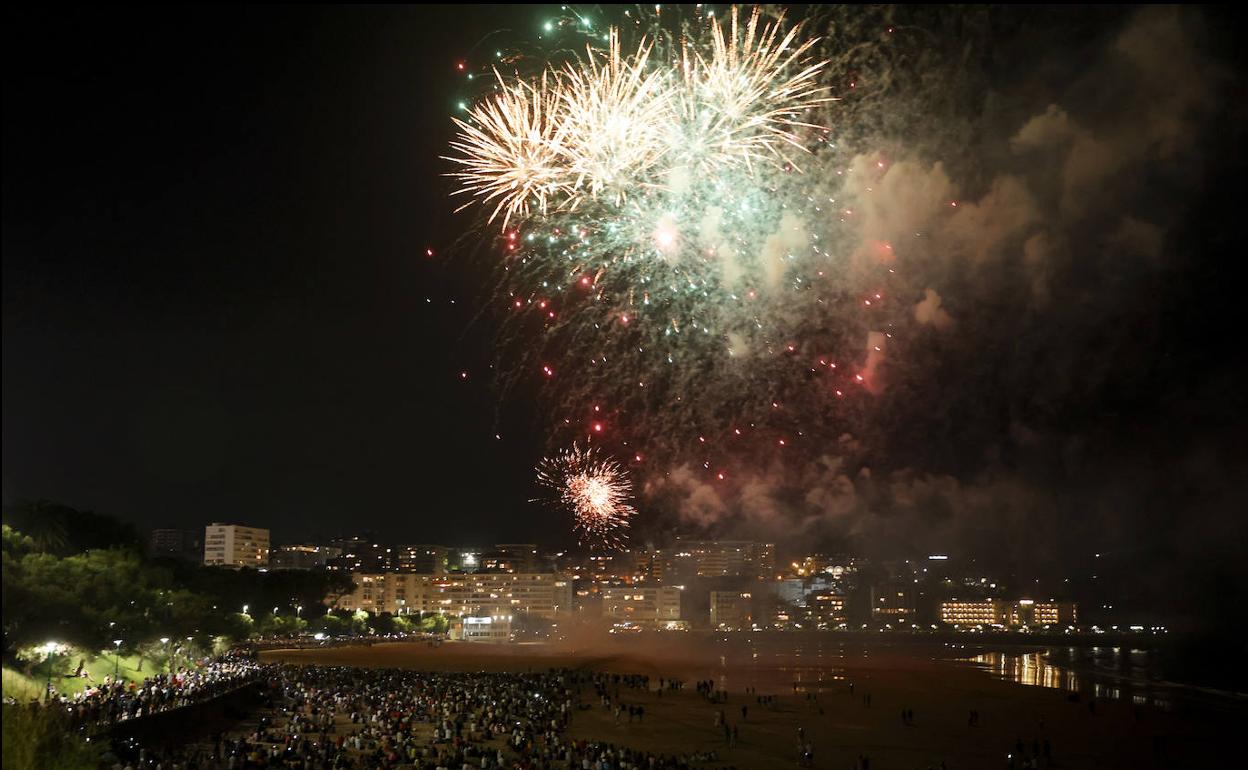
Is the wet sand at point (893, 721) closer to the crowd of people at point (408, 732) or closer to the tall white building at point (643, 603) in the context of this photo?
the crowd of people at point (408, 732)

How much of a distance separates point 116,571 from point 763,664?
41.2 m

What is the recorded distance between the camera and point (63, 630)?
76.7ft

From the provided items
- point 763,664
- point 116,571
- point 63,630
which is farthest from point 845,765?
point 763,664

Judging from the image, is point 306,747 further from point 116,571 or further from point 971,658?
point 971,658

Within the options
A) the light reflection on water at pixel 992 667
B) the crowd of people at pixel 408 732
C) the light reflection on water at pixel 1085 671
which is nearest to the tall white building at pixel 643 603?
the light reflection on water at pixel 992 667

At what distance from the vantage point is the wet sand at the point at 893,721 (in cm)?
2464

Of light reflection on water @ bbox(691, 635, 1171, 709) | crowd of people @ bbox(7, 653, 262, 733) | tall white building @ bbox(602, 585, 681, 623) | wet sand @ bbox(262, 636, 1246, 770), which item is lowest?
tall white building @ bbox(602, 585, 681, 623)

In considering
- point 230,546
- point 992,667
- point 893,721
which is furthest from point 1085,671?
point 230,546

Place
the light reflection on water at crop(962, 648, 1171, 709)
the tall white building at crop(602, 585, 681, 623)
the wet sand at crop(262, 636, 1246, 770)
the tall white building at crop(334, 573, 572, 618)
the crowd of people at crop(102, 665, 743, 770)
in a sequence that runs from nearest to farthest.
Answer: the crowd of people at crop(102, 665, 743, 770) → the wet sand at crop(262, 636, 1246, 770) → the light reflection on water at crop(962, 648, 1171, 709) → the tall white building at crop(334, 573, 572, 618) → the tall white building at crop(602, 585, 681, 623)

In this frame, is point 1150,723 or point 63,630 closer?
point 63,630

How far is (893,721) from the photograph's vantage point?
101 feet

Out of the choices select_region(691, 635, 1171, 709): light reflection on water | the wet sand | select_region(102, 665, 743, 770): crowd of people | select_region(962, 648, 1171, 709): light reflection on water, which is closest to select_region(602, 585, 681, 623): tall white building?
select_region(691, 635, 1171, 709): light reflection on water

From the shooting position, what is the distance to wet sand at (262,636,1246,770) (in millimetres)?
24641

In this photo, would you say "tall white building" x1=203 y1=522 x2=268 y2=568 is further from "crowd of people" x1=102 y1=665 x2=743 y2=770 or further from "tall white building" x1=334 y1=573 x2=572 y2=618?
"crowd of people" x1=102 y1=665 x2=743 y2=770
